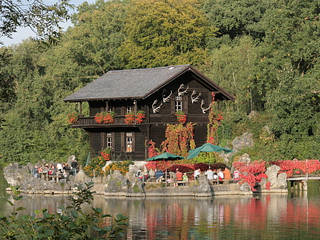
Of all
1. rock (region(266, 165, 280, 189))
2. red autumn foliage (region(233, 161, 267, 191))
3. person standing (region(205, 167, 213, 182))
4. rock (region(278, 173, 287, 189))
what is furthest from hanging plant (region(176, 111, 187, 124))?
rock (region(278, 173, 287, 189))

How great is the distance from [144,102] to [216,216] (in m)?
20.9

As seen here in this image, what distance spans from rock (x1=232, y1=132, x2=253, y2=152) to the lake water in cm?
1381

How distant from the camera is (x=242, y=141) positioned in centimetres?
5728

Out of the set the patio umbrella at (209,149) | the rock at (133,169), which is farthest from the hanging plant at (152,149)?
the patio umbrella at (209,149)

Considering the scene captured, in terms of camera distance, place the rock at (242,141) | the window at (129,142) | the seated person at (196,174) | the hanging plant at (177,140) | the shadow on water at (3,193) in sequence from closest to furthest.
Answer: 1. the shadow on water at (3,193)
2. the seated person at (196,174)
3. the hanging plant at (177,140)
4. the window at (129,142)
5. the rock at (242,141)

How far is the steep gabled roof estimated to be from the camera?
51.5m

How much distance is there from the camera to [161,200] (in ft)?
133

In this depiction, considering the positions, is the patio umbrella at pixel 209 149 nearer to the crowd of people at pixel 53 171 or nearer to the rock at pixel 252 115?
the crowd of people at pixel 53 171

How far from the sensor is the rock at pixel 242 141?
56906 mm

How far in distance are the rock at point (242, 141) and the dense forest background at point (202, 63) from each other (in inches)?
22.4

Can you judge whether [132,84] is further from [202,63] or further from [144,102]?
[202,63]

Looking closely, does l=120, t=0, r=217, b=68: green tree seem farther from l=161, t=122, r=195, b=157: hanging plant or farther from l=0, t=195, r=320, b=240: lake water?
l=0, t=195, r=320, b=240: lake water

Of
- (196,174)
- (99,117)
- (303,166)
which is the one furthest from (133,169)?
(303,166)

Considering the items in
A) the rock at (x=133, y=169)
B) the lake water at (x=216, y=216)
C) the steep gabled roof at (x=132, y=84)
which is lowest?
the lake water at (x=216, y=216)
